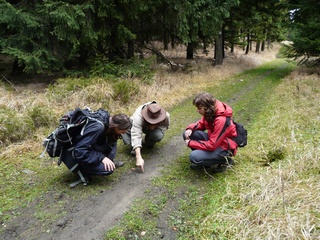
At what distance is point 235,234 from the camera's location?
7.89ft

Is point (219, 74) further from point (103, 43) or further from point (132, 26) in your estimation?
point (103, 43)

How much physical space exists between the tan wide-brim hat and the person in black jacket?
57cm

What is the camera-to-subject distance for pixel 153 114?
150 inches

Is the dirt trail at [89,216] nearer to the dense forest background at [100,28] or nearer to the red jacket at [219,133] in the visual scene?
the red jacket at [219,133]

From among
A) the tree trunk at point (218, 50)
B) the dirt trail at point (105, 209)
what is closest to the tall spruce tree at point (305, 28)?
the tree trunk at point (218, 50)

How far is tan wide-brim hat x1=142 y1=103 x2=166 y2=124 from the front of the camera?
3796mm

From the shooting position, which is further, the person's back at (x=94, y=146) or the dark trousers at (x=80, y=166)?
the dark trousers at (x=80, y=166)

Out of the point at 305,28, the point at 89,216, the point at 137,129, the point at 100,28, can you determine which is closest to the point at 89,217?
the point at 89,216

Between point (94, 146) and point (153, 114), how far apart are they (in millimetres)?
1053

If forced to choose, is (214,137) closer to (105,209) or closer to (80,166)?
(105,209)

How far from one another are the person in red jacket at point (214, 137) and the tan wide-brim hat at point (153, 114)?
0.55 meters

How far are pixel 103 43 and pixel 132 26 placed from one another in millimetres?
1883

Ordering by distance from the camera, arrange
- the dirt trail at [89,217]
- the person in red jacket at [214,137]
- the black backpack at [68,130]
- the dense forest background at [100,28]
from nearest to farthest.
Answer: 1. the dirt trail at [89,217]
2. the black backpack at [68,130]
3. the person in red jacket at [214,137]
4. the dense forest background at [100,28]

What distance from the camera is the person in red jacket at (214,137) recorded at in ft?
10.9
